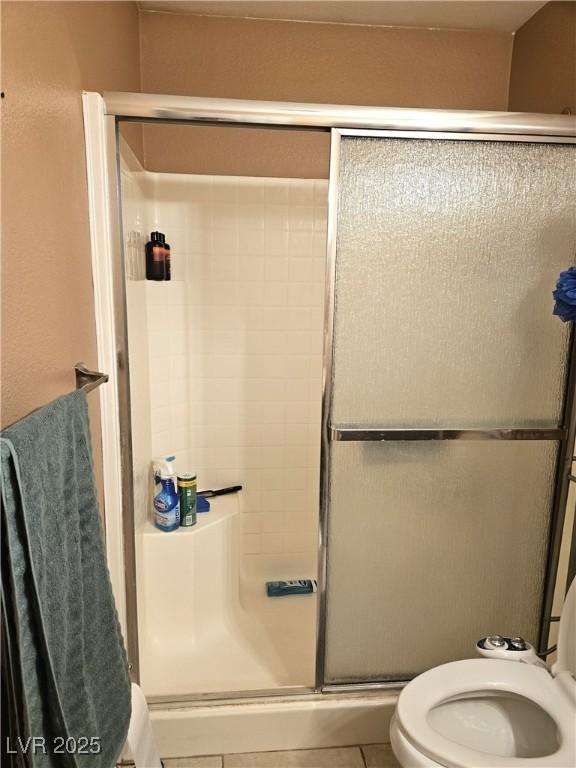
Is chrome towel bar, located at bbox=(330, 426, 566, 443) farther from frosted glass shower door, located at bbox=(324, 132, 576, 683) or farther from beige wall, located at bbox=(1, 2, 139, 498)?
beige wall, located at bbox=(1, 2, 139, 498)

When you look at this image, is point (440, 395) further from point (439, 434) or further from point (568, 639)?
point (568, 639)

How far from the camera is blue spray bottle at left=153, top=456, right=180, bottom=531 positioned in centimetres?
180

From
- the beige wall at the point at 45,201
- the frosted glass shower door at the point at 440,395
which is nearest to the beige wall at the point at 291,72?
the beige wall at the point at 45,201

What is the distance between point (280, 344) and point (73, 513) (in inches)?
53.0

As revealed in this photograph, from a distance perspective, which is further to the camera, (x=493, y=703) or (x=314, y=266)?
(x=314, y=266)

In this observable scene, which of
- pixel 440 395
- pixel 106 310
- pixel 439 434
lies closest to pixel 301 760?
pixel 439 434

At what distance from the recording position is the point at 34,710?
68cm

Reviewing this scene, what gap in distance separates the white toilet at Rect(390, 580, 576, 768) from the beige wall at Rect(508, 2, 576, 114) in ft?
4.93

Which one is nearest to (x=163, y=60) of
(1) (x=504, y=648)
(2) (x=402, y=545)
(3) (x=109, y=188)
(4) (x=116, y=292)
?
(3) (x=109, y=188)

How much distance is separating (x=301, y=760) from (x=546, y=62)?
235 cm

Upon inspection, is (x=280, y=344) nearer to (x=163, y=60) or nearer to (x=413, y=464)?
(x=413, y=464)

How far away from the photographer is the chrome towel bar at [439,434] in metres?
1.41

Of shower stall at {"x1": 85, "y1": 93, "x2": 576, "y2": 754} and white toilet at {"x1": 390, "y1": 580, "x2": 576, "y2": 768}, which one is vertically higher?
shower stall at {"x1": 85, "y1": 93, "x2": 576, "y2": 754}

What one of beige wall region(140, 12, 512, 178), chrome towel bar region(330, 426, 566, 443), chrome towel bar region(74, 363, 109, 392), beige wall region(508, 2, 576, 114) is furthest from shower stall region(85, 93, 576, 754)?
beige wall region(508, 2, 576, 114)
